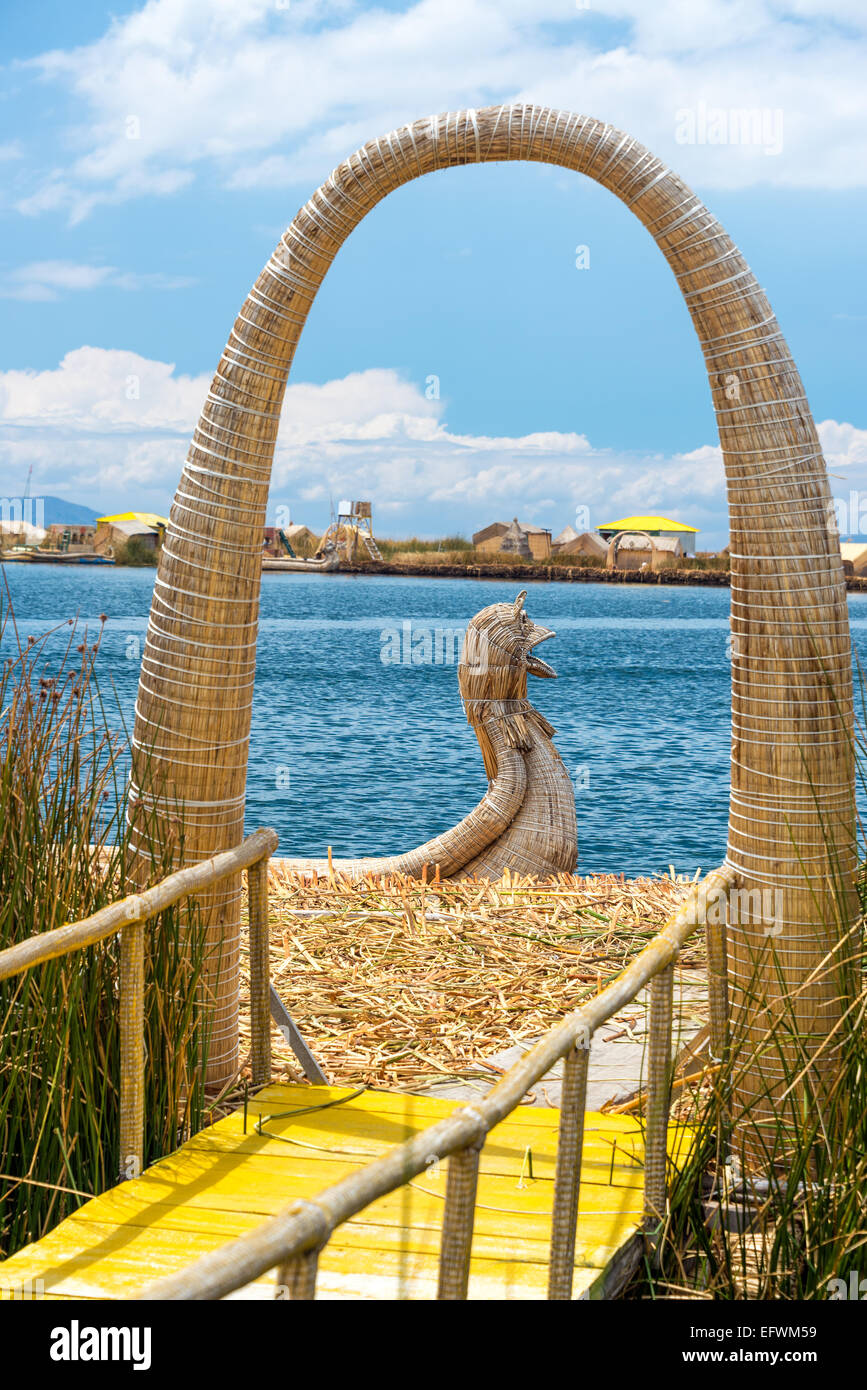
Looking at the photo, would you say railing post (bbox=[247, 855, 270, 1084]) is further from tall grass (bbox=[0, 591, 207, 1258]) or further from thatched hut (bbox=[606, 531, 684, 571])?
thatched hut (bbox=[606, 531, 684, 571])

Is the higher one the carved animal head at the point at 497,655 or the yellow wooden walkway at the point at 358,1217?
the carved animal head at the point at 497,655

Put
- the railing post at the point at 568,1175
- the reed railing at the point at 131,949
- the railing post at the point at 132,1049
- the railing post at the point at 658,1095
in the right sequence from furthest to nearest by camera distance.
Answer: the railing post at the point at 132,1049 → the railing post at the point at 658,1095 → the reed railing at the point at 131,949 → the railing post at the point at 568,1175

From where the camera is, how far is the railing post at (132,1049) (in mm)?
2666

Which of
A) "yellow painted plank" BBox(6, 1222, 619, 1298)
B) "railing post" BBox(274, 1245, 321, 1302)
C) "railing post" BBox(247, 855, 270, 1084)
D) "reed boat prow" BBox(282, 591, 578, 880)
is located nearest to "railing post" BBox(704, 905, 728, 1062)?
"yellow painted plank" BBox(6, 1222, 619, 1298)

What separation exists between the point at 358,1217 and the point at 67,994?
770 millimetres

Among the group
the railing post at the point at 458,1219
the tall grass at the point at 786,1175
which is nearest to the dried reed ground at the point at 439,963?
the tall grass at the point at 786,1175

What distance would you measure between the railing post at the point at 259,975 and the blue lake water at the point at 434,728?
69.1 inches

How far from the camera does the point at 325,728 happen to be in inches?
1183

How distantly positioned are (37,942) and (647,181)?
7.95ft

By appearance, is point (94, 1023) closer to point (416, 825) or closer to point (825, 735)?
point (825, 735)

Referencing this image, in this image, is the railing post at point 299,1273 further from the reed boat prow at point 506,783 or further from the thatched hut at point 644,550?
the thatched hut at point 644,550

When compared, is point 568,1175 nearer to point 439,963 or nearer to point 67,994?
point 67,994

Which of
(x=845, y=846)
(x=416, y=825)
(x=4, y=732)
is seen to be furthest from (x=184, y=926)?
(x=416, y=825)

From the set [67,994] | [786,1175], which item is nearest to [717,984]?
[786,1175]
